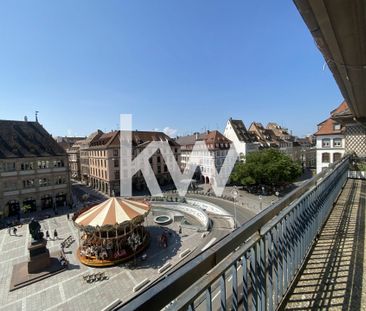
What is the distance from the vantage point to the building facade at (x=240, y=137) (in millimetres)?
48344

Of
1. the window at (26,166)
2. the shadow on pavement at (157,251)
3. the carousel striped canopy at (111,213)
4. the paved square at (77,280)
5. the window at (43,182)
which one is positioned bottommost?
the paved square at (77,280)

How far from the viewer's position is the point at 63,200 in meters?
33.8

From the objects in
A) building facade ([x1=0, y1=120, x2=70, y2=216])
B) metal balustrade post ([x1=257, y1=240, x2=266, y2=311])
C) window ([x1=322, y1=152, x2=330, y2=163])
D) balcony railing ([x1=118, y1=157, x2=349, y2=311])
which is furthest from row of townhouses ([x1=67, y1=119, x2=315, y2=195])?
metal balustrade post ([x1=257, y1=240, x2=266, y2=311])

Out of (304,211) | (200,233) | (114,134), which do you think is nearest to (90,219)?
(200,233)

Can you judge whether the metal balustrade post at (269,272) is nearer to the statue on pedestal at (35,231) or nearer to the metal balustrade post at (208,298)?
the metal balustrade post at (208,298)

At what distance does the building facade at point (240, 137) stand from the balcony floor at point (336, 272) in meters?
43.9

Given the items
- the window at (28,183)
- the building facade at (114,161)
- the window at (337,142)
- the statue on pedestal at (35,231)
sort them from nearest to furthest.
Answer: the statue on pedestal at (35,231), the window at (337,142), the window at (28,183), the building facade at (114,161)

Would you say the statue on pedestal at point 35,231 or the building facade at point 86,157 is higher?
the building facade at point 86,157

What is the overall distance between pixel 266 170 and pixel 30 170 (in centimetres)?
3138

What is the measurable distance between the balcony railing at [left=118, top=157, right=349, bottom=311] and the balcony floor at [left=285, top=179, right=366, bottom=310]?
0.14m

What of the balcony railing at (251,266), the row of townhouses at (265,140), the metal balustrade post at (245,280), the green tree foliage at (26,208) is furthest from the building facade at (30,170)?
the metal balustrade post at (245,280)

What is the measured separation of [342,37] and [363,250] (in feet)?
9.98

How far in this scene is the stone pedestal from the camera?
1560cm

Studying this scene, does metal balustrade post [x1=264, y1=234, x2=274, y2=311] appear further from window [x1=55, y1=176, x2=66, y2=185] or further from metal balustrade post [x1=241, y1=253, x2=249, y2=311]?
window [x1=55, y1=176, x2=66, y2=185]
